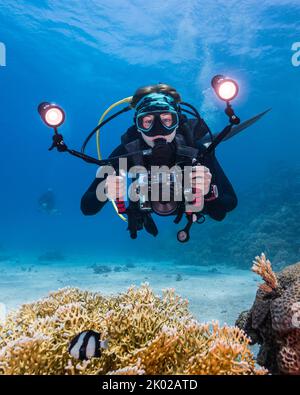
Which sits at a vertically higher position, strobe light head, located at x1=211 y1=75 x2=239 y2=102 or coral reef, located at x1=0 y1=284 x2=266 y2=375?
strobe light head, located at x1=211 y1=75 x2=239 y2=102

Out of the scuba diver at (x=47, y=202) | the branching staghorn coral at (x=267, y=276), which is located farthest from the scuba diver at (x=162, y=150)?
the scuba diver at (x=47, y=202)

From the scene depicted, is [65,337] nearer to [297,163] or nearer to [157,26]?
[157,26]

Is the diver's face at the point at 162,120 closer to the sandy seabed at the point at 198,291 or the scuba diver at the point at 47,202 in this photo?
the sandy seabed at the point at 198,291

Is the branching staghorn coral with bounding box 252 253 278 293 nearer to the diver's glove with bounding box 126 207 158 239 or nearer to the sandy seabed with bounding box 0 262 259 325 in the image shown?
the diver's glove with bounding box 126 207 158 239

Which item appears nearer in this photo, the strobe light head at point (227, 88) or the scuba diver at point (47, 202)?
the strobe light head at point (227, 88)

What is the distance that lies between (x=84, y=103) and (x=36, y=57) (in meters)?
19.8

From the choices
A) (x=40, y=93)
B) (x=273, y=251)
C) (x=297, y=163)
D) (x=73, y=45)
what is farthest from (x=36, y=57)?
(x=273, y=251)

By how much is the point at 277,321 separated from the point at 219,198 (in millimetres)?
2101

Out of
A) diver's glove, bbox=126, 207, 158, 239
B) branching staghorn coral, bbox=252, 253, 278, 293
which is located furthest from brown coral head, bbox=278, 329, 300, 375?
diver's glove, bbox=126, 207, 158, 239

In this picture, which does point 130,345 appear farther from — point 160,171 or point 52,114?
point 52,114

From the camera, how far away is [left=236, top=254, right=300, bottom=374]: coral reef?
3062 mm

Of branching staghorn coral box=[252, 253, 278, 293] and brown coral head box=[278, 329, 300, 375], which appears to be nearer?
brown coral head box=[278, 329, 300, 375]

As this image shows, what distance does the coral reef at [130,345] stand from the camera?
2582 millimetres

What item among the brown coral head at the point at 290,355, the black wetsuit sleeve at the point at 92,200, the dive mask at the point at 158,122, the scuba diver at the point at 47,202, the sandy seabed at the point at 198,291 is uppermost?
the scuba diver at the point at 47,202
